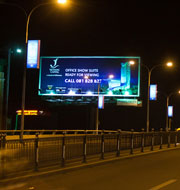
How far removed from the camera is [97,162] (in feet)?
48.2

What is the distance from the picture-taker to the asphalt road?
9.84m

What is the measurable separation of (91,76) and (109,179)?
43.4 metres

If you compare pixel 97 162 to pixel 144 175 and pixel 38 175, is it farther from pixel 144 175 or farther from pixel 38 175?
pixel 38 175

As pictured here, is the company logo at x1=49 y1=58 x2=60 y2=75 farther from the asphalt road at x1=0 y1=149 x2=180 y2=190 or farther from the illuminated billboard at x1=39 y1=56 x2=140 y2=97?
the asphalt road at x1=0 y1=149 x2=180 y2=190

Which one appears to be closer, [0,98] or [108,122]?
[0,98]

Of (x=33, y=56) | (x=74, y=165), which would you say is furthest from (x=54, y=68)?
(x=74, y=165)

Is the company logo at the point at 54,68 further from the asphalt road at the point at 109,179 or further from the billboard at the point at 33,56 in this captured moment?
the asphalt road at the point at 109,179

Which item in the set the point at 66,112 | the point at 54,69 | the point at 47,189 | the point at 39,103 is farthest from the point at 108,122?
the point at 47,189

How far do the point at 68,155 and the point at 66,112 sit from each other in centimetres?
6706

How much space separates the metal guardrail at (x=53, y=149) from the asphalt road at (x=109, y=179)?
0.70 meters

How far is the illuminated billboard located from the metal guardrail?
112 ft

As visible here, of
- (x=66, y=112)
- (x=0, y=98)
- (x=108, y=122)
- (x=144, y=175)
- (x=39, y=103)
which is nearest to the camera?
(x=144, y=175)

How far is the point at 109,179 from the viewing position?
37.2ft

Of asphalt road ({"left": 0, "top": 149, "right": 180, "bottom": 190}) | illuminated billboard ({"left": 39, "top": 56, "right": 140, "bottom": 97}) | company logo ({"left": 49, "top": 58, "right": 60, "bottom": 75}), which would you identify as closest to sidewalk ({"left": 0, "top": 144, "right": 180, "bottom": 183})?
asphalt road ({"left": 0, "top": 149, "right": 180, "bottom": 190})
